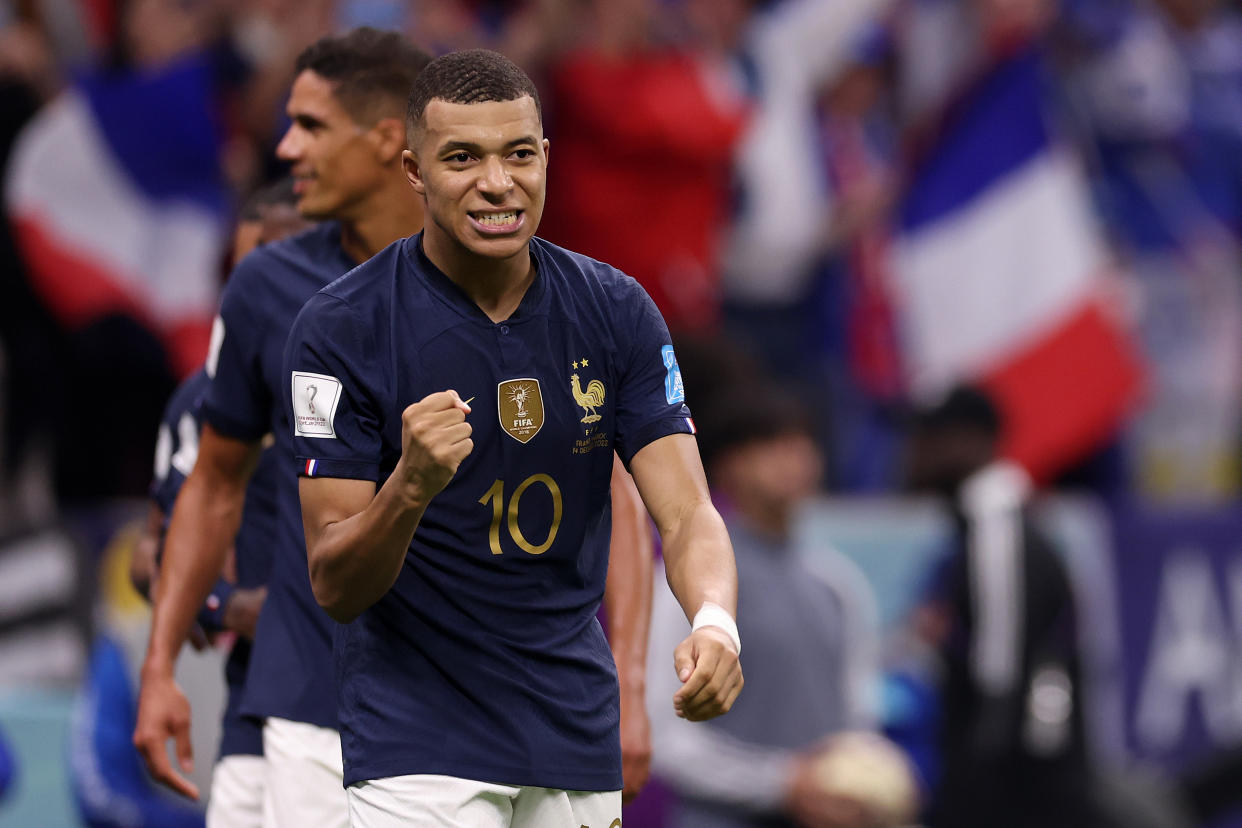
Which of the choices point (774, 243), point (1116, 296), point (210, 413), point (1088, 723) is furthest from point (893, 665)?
point (210, 413)

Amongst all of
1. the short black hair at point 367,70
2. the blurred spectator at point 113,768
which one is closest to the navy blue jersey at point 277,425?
the short black hair at point 367,70

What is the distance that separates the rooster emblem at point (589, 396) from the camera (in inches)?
133

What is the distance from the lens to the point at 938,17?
437 inches

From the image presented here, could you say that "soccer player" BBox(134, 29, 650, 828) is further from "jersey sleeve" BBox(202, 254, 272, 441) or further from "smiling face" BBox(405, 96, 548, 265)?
"smiling face" BBox(405, 96, 548, 265)

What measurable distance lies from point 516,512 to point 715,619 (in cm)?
46

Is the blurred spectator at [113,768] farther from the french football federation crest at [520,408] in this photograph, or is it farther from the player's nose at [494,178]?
the player's nose at [494,178]

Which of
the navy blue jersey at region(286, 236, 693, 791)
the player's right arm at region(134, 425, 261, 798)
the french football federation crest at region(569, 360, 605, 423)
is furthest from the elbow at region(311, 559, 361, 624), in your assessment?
the player's right arm at region(134, 425, 261, 798)

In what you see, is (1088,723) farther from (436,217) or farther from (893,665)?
(436,217)

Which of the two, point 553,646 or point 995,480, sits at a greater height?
point 995,480

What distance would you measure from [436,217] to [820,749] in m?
3.54

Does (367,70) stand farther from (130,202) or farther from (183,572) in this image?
(130,202)

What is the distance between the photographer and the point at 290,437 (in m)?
4.03

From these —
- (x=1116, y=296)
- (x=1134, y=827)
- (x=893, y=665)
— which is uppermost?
(x=1116, y=296)

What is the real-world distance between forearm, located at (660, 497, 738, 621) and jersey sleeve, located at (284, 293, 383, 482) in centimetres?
54
